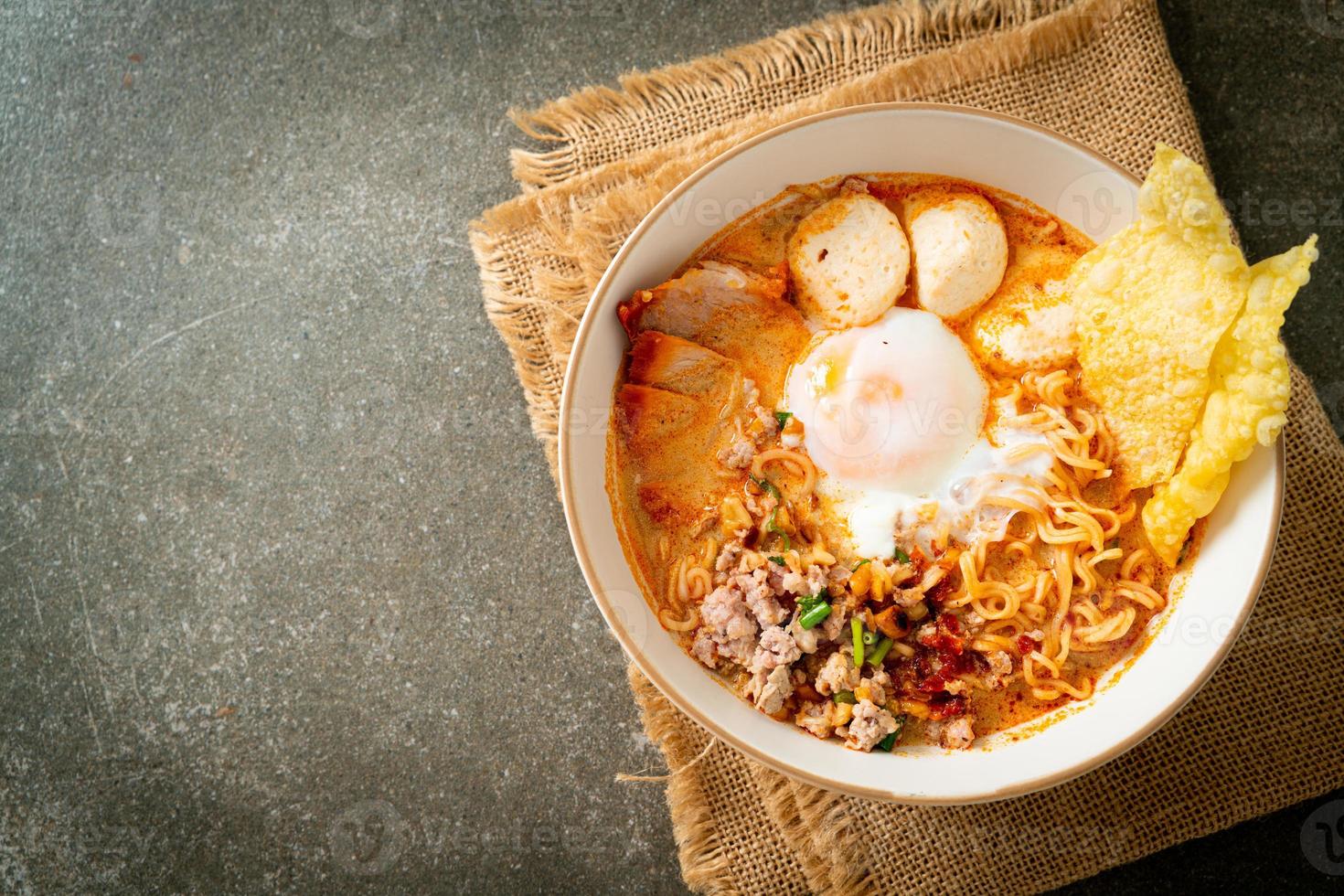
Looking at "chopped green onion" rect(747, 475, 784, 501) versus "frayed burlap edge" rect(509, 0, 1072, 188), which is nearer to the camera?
"chopped green onion" rect(747, 475, 784, 501)

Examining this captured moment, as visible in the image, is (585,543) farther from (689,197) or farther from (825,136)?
(825,136)

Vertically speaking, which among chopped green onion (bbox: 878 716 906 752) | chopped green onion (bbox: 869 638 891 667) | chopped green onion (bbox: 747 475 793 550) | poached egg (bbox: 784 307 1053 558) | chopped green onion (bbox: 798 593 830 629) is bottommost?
chopped green onion (bbox: 878 716 906 752)

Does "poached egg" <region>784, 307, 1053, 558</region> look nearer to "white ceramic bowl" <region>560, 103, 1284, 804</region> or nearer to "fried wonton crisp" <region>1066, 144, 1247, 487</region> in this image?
"fried wonton crisp" <region>1066, 144, 1247, 487</region>

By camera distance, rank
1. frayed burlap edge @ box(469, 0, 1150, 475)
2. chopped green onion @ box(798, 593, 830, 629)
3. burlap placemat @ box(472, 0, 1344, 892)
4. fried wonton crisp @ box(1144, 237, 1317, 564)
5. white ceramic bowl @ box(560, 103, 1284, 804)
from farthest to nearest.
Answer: frayed burlap edge @ box(469, 0, 1150, 475) → burlap placemat @ box(472, 0, 1344, 892) → chopped green onion @ box(798, 593, 830, 629) → white ceramic bowl @ box(560, 103, 1284, 804) → fried wonton crisp @ box(1144, 237, 1317, 564)

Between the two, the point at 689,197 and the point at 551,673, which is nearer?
the point at 689,197

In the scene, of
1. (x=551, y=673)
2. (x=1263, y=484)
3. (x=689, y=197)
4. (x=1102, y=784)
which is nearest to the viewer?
(x=1263, y=484)

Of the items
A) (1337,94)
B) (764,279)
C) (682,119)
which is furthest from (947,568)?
(1337,94)

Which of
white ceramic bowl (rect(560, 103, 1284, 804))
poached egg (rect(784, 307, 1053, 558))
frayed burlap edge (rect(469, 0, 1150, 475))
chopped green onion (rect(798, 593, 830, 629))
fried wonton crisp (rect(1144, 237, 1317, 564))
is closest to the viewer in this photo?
fried wonton crisp (rect(1144, 237, 1317, 564))

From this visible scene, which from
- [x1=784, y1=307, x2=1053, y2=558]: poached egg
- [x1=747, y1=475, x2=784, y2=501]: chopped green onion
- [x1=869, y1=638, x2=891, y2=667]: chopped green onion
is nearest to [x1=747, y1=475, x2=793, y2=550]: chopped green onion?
[x1=747, y1=475, x2=784, y2=501]: chopped green onion
